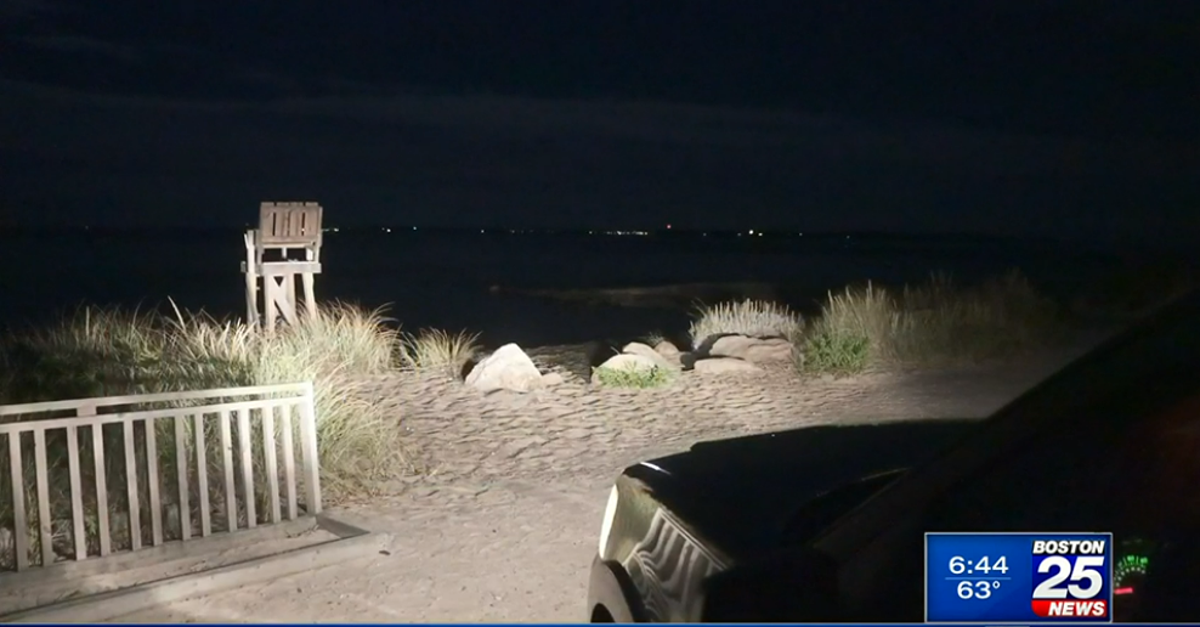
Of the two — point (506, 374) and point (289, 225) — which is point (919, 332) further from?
point (289, 225)

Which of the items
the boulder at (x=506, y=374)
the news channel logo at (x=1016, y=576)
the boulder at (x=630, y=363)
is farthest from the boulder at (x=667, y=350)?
the news channel logo at (x=1016, y=576)

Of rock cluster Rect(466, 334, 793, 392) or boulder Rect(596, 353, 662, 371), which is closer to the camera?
rock cluster Rect(466, 334, 793, 392)

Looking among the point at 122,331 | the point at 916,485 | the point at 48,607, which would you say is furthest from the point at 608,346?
the point at 916,485

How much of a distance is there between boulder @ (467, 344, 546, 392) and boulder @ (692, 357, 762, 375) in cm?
209

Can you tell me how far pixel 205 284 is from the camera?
45875 mm

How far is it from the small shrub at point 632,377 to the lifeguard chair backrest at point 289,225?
455 cm

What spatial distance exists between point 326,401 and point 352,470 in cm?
72

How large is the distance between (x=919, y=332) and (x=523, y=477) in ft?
24.9

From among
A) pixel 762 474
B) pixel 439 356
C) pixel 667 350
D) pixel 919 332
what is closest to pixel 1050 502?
pixel 762 474

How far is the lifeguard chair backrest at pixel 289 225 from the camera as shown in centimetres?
1452

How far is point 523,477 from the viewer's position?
8898 mm

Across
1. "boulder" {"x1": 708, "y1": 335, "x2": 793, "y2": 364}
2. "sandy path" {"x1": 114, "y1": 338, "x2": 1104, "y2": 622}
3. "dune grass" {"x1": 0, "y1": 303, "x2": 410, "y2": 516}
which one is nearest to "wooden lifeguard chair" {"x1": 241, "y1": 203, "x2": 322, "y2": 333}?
"dune grass" {"x1": 0, "y1": 303, "x2": 410, "y2": 516}

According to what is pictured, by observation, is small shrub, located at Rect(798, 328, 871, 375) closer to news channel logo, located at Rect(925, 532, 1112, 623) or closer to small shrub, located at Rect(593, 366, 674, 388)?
small shrub, located at Rect(593, 366, 674, 388)

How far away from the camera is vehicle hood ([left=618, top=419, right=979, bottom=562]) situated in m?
3.13
